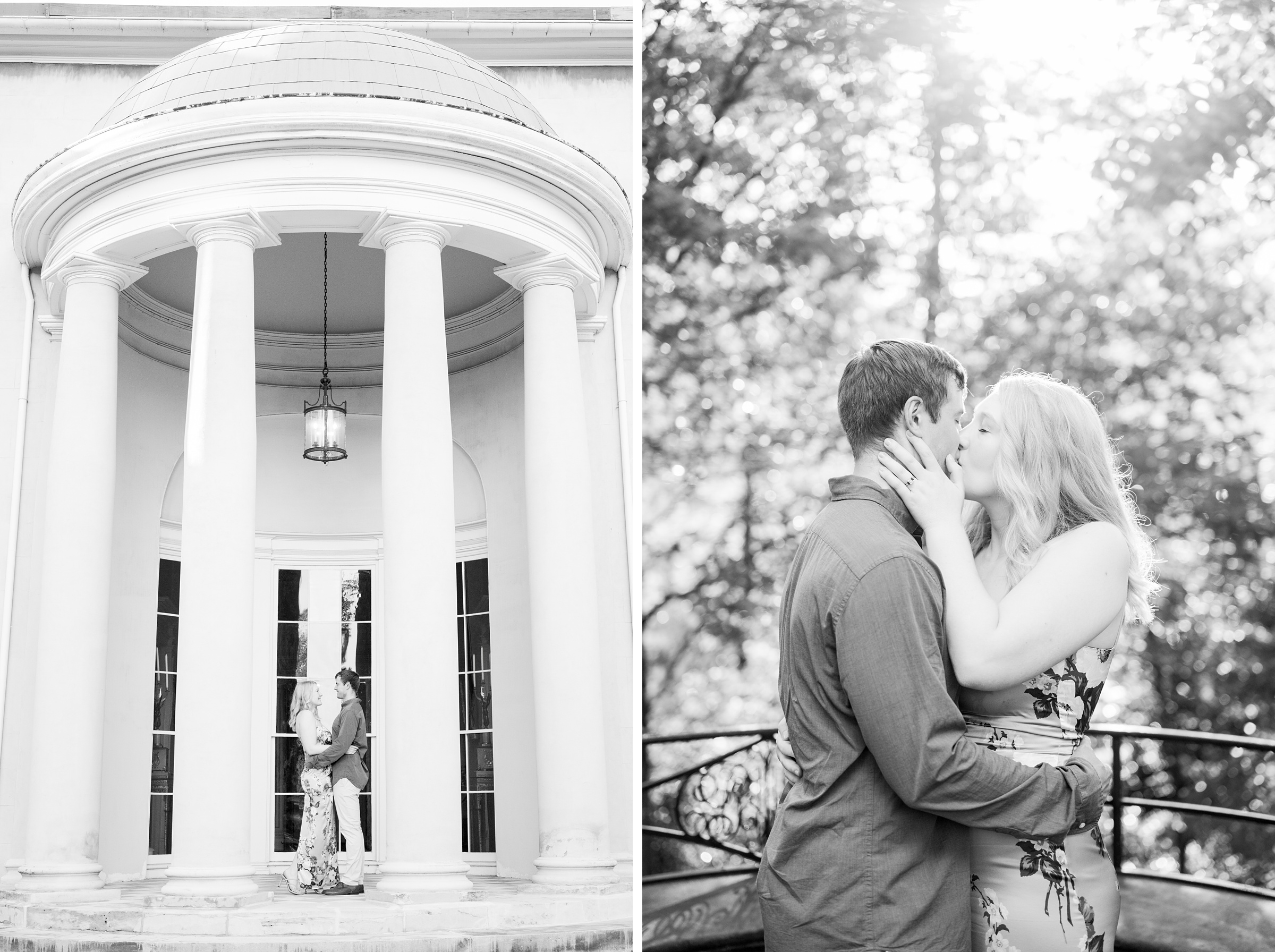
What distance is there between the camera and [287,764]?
7.47 meters

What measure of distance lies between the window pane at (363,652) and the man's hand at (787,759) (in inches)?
230

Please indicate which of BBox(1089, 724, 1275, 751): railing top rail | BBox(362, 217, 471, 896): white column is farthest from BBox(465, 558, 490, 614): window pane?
BBox(1089, 724, 1275, 751): railing top rail

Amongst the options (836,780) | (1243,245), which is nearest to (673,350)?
(1243,245)

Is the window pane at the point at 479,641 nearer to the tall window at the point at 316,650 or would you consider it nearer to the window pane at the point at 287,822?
the tall window at the point at 316,650

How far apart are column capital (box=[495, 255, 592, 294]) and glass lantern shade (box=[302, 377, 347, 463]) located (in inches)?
61.4

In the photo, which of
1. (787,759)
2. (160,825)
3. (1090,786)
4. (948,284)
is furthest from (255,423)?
(948,284)

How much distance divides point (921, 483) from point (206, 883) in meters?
3.84

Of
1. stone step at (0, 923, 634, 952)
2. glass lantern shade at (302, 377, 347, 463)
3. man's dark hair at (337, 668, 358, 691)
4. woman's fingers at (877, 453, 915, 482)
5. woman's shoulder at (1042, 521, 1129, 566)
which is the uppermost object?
glass lantern shade at (302, 377, 347, 463)

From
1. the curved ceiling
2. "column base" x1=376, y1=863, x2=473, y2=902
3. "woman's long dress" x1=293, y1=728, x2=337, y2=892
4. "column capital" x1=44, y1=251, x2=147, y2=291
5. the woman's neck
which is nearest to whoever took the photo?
the woman's neck

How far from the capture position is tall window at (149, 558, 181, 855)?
269 inches

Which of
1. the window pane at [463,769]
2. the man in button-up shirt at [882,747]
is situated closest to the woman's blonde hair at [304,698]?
the window pane at [463,769]

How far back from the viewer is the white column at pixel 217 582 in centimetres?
475

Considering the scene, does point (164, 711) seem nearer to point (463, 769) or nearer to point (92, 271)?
point (463, 769)

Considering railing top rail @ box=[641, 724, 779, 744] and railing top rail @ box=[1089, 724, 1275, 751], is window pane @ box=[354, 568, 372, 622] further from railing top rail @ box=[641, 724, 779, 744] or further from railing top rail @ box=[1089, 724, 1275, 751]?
railing top rail @ box=[1089, 724, 1275, 751]
